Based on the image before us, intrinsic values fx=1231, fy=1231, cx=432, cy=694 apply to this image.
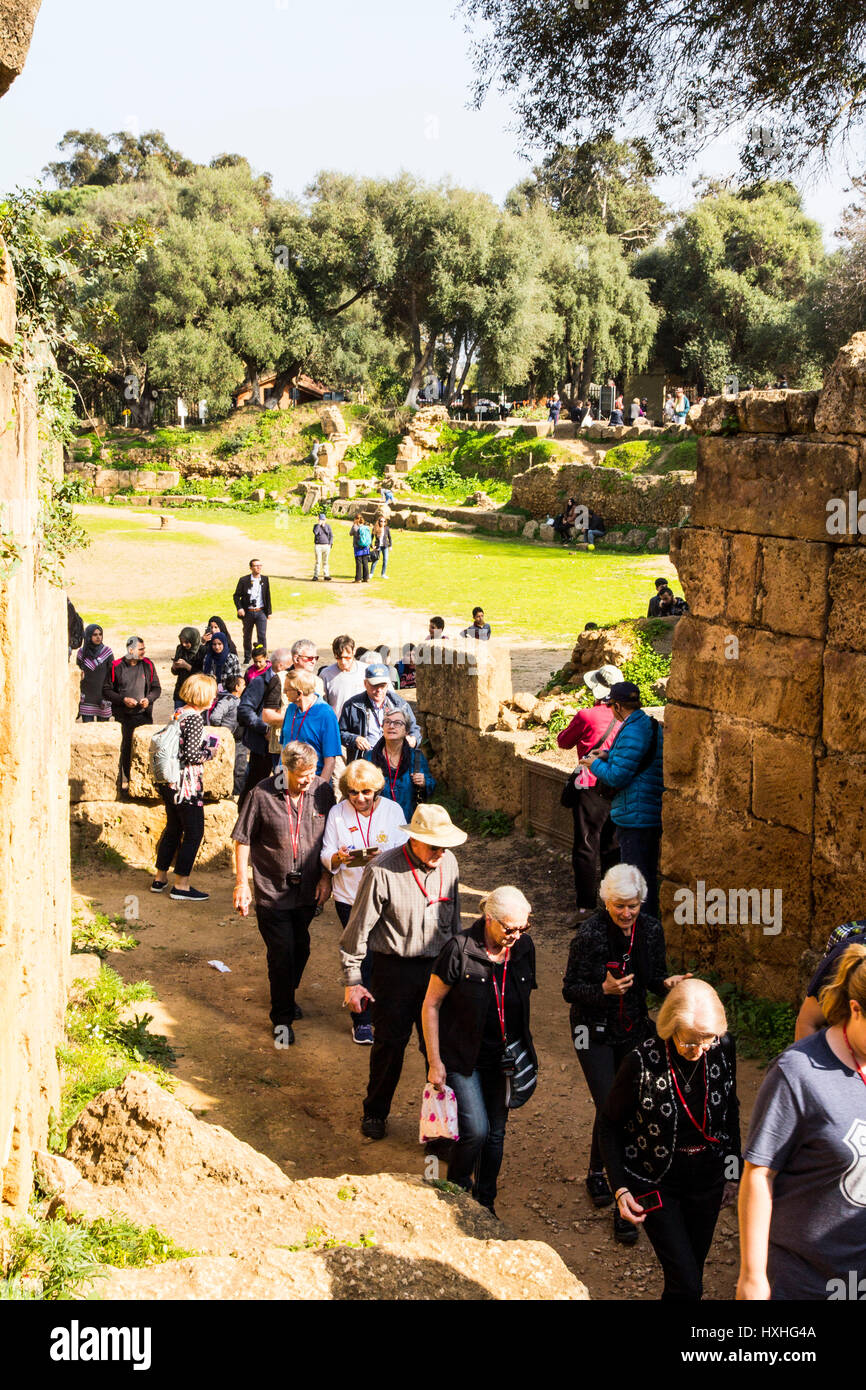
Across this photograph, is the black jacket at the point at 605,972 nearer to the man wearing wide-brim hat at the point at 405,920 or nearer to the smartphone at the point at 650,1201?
the man wearing wide-brim hat at the point at 405,920

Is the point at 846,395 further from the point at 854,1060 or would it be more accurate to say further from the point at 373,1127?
the point at 373,1127

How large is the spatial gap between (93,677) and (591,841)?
519cm

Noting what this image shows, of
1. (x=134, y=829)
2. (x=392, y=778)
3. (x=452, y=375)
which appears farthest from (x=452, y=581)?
(x=452, y=375)

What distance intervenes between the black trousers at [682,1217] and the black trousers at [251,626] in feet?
44.1

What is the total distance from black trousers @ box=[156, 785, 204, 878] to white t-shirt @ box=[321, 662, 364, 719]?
1421mm

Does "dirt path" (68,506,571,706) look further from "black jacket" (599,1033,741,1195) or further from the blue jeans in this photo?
"black jacket" (599,1033,741,1195)

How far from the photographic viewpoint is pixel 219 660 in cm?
1206

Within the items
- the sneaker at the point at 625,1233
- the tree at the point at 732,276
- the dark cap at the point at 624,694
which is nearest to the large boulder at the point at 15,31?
the sneaker at the point at 625,1233

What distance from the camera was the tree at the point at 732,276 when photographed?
43844 mm

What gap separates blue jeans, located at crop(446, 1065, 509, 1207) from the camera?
17.2ft

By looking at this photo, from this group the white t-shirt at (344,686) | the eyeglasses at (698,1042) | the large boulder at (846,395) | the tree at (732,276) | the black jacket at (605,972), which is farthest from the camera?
the tree at (732,276)

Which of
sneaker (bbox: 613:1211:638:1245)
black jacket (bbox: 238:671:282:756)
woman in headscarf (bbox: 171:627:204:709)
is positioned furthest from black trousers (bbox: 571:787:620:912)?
woman in headscarf (bbox: 171:627:204:709)

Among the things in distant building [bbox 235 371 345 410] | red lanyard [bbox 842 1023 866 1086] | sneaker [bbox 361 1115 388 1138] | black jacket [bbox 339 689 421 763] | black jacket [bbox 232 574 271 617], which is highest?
distant building [bbox 235 371 345 410]

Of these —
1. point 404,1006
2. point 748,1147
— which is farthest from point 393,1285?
point 404,1006
